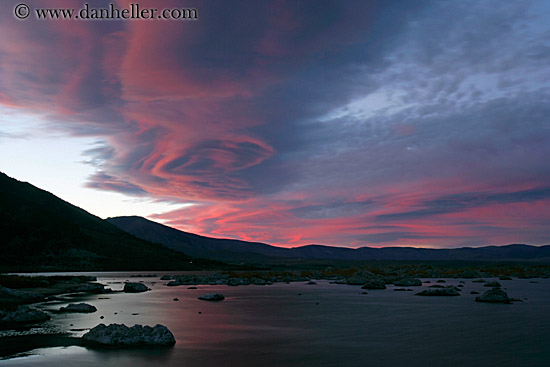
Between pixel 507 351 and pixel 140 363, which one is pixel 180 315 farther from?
pixel 507 351

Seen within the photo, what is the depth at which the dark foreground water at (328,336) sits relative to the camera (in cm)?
1655

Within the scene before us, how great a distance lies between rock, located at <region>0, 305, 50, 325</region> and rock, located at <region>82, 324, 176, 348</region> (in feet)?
25.8

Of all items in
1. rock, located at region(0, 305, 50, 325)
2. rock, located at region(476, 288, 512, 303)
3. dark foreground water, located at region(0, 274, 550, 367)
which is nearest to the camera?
dark foreground water, located at region(0, 274, 550, 367)

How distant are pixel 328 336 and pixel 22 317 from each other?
53.3 ft

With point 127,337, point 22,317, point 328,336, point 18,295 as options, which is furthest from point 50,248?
point 328,336

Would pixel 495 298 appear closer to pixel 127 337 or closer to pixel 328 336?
pixel 328 336

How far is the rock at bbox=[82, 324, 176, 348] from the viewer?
1871 cm

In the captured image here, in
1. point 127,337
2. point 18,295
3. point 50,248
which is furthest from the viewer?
point 50,248

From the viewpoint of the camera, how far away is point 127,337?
62.0 feet

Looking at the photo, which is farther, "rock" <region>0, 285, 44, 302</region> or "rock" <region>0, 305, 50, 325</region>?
"rock" <region>0, 285, 44, 302</region>

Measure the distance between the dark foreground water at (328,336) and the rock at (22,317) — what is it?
2.45ft

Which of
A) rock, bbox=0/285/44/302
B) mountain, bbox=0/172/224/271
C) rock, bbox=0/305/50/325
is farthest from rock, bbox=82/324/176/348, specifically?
mountain, bbox=0/172/224/271

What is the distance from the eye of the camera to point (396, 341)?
20.8m

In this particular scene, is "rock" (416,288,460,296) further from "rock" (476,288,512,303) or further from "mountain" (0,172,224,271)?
"mountain" (0,172,224,271)
